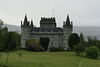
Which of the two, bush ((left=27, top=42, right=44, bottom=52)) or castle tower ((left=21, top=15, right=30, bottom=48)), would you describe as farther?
castle tower ((left=21, top=15, right=30, bottom=48))

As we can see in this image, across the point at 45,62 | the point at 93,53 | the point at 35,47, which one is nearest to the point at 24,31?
the point at 35,47

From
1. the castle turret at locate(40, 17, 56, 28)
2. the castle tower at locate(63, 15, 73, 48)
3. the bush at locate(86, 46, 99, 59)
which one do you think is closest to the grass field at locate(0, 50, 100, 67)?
the bush at locate(86, 46, 99, 59)

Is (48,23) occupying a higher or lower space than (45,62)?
higher

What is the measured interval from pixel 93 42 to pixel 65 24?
18.3 m

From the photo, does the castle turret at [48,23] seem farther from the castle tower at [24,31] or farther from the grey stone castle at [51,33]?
the castle tower at [24,31]

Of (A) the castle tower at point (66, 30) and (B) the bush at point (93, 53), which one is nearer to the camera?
(B) the bush at point (93, 53)

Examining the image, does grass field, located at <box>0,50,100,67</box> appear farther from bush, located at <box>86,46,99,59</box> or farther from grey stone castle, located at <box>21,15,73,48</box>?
grey stone castle, located at <box>21,15,73,48</box>

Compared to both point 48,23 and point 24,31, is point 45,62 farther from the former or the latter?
point 48,23

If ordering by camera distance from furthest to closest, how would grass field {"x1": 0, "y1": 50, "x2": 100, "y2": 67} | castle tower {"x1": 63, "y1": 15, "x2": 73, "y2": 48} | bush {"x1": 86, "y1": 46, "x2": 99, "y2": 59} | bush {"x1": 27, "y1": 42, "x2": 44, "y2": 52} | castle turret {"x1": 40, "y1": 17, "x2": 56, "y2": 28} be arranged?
castle turret {"x1": 40, "y1": 17, "x2": 56, "y2": 28}, castle tower {"x1": 63, "y1": 15, "x2": 73, "y2": 48}, bush {"x1": 27, "y1": 42, "x2": 44, "y2": 52}, bush {"x1": 86, "y1": 46, "x2": 99, "y2": 59}, grass field {"x1": 0, "y1": 50, "x2": 100, "y2": 67}

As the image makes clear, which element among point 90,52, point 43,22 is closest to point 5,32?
point 90,52

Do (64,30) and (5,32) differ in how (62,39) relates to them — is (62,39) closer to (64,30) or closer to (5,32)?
(64,30)

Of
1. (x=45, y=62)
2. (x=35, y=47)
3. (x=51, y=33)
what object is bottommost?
(x=45, y=62)

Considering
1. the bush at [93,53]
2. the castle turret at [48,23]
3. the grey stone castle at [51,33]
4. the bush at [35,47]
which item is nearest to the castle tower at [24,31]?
the grey stone castle at [51,33]

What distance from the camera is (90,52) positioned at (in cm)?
4425
